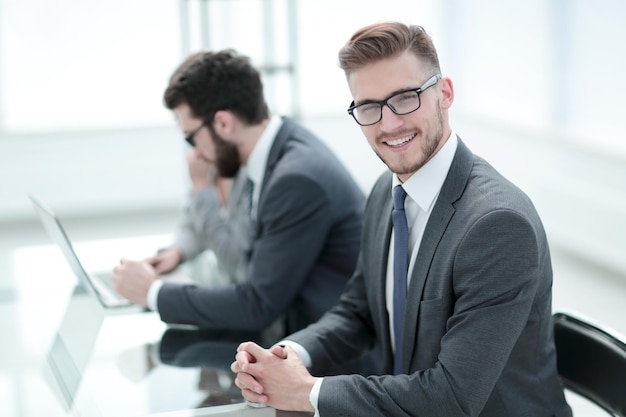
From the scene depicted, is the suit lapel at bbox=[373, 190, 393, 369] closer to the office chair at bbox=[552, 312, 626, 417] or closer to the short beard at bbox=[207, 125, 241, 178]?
the office chair at bbox=[552, 312, 626, 417]

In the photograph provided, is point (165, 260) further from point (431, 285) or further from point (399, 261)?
point (431, 285)

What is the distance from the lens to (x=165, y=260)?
8.54ft

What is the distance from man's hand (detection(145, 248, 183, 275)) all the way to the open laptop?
0.04 m

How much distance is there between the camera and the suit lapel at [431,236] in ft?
5.62

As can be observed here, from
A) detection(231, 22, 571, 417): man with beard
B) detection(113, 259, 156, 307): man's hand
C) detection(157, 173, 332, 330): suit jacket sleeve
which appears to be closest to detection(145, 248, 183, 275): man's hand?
detection(113, 259, 156, 307): man's hand

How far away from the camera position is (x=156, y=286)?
2.28m

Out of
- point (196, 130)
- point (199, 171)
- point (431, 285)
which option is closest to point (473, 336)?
point (431, 285)

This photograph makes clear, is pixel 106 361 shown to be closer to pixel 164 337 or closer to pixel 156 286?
pixel 164 337

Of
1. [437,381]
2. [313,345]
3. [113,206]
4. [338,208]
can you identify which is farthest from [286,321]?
[113,206]

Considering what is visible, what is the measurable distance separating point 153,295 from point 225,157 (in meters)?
0.54

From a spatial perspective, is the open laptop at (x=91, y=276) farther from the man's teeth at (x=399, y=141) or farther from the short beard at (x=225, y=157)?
the man's teeth at (x=399, y=141)

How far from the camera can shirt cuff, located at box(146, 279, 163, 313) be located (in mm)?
2256

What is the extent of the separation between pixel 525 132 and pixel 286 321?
142 inches

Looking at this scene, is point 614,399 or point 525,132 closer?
point 614,399
